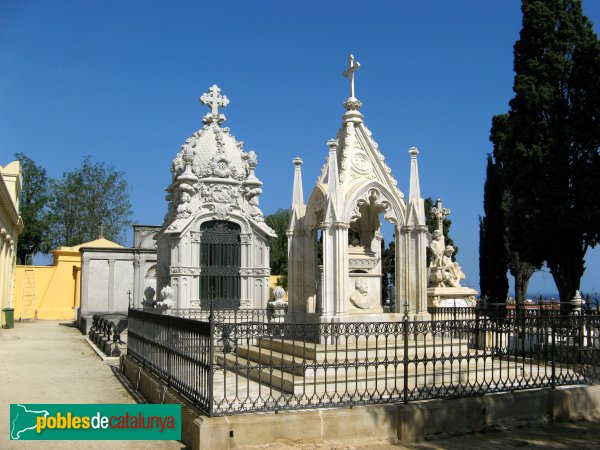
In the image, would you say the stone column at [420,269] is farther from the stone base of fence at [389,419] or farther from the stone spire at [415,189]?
the stone base of fence at [389,419]

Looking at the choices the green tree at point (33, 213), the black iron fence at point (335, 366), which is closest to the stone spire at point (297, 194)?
the black iron fence at point (335, 366)

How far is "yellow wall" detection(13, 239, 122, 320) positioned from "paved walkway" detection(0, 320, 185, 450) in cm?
1636

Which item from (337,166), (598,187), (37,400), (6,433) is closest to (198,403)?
(6,433)

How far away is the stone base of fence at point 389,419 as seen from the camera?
7.20 metres

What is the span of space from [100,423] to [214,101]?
48.4 ft

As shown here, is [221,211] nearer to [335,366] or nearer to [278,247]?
[335,366]

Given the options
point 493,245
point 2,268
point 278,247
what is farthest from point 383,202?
point 278,247

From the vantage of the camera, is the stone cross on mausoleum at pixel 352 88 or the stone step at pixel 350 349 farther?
the stone cross on mausoleum at pixel 352 88

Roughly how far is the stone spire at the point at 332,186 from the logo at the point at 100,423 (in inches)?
169

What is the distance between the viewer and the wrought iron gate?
1941 cm

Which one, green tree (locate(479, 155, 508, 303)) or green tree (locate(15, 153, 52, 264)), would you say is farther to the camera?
green tree (locate(15, 153, 52, 264))

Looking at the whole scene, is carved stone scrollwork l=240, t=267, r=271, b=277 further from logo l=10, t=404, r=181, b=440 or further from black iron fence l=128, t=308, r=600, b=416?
logo l=10, t=404, r=181, b=440

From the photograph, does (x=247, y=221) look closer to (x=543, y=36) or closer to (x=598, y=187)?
(x=598, y=187)

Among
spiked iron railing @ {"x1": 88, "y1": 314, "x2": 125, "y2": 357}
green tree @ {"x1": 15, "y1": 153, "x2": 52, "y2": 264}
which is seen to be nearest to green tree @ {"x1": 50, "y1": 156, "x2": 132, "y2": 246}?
green tree @ {"x1": 15, "y1": 153, "x2": 52, "y2": 264}
